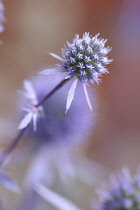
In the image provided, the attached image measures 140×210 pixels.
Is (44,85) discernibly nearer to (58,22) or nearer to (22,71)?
(22,71)

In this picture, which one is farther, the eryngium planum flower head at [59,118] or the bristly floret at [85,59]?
the eryngium planum flower head at [59,118]

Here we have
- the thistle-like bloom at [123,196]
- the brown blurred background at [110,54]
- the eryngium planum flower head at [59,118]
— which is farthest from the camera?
the brown blurred background at [110,54]

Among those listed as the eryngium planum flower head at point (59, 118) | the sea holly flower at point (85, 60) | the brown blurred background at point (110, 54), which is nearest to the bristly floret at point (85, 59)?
the sea holly flower at point (85, 60)

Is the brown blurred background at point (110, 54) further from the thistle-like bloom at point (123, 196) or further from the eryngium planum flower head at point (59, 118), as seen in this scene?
the thistle-like bloom at point (123, 196)

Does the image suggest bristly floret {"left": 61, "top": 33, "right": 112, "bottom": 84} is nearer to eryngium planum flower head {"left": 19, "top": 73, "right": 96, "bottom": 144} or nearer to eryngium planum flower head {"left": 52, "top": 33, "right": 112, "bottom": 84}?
eryngium planum flower head {"left": 52, "top": 33, "right": 112, "bottom": 84}

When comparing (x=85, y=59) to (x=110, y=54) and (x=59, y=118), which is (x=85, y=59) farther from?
(x=110, y=54)

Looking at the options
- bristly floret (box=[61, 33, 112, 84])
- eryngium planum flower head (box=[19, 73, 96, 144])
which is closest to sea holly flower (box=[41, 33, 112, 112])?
bristly floret (box=[61, 33, 112, 84])
